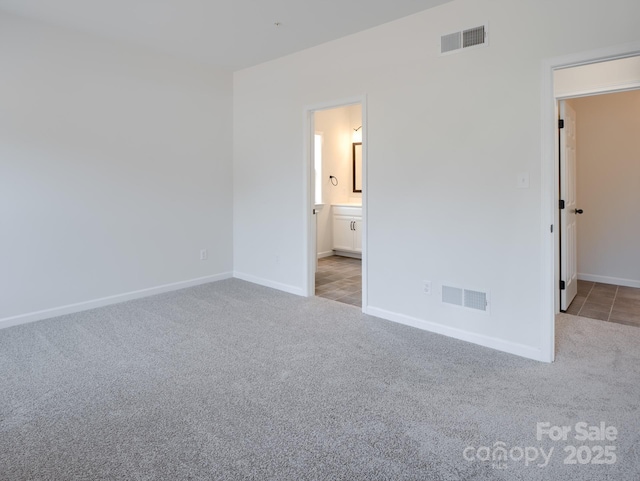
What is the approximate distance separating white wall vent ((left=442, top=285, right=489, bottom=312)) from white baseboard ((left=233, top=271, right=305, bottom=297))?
5.66ft

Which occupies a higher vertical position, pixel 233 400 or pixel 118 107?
pixel 118 107

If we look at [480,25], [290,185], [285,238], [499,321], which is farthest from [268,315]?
[480,25]

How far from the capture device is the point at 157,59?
4.36 m

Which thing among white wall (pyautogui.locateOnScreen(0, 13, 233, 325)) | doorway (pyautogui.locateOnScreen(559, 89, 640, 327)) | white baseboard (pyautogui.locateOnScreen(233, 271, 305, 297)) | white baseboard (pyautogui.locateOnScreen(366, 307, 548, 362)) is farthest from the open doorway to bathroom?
doorway (pyautogui.locateOnScreen(559, 89, 640, 327))

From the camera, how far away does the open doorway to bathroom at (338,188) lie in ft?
22.0

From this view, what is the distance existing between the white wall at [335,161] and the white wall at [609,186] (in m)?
3.51

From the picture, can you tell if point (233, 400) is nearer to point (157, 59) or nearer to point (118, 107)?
point (118, 107)

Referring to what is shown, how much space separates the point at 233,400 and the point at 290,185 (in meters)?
2.70

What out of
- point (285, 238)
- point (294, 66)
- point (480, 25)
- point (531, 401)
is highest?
point (294, 66)

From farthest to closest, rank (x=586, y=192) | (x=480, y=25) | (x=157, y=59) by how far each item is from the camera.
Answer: (x=586, y=192) → (x=157, y=59) → (x=480, y=25)

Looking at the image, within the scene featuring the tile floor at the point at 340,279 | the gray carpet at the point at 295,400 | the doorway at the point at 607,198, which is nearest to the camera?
the gray carpet at the point at 295,400

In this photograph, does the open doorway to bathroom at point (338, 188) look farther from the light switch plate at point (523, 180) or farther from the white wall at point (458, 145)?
the light switch plate at point (523, 180)

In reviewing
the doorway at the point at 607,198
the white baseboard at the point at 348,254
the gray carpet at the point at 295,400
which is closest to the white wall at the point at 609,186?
the doorway at the point at 607,198

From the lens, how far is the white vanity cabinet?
6691 mm
